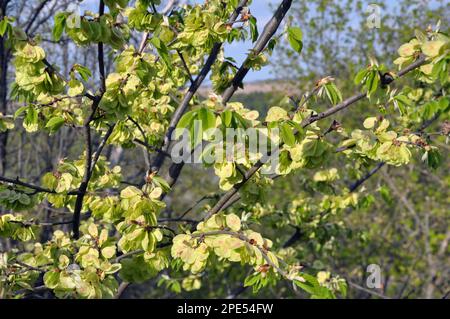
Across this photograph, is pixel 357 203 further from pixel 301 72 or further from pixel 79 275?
pixel 301 72

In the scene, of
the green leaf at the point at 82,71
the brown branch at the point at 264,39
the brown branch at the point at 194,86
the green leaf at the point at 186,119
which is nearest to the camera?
the green leaf at the point at 186,119

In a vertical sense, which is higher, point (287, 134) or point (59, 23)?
point (59, 23)

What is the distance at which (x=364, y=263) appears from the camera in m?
6.66

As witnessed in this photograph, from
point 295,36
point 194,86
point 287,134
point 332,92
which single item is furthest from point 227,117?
point 194,86

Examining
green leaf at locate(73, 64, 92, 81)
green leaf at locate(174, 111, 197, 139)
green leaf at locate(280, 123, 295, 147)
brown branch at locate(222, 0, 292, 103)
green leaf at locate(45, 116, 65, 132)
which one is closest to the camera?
green leaf at locate(174, 111, 197, 139)

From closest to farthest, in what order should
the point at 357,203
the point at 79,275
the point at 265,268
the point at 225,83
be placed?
→ the point at 265,268 < the point at 79,275 < the point at 225,83 < the point at 357,203

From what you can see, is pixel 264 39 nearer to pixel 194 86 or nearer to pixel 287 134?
pixel 194 86

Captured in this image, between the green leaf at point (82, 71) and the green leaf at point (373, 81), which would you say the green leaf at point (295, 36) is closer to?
the green leaf at point (373, 81)

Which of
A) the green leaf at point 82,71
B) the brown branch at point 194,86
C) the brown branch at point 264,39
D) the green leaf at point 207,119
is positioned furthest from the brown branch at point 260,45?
the green leaf at point 207,119

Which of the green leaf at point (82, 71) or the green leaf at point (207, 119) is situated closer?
the green leaf at point (207, 119)

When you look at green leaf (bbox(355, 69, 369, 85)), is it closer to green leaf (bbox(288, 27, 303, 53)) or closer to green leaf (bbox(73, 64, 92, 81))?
green leaf (bbox(288, 27, 303, 53))

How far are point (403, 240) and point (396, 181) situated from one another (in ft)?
2.85

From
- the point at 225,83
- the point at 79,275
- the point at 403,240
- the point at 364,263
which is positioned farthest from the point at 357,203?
the point at 403,240

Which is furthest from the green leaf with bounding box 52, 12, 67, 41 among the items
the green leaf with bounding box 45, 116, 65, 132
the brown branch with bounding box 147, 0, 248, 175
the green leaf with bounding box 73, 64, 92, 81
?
the brown branch with bounding box 147, 0, 248, 175
